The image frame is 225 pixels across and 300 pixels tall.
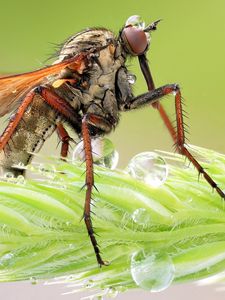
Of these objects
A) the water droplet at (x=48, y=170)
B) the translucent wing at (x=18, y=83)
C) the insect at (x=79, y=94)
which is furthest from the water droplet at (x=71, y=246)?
the translucent wing at (x=18, y=83)

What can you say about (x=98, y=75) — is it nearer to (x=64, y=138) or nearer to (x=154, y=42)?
(x=64, y=138)

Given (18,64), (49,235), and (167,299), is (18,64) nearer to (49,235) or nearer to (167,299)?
(167,299)

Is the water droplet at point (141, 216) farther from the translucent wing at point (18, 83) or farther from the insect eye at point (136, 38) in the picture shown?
the insect eye at point (136, 38)

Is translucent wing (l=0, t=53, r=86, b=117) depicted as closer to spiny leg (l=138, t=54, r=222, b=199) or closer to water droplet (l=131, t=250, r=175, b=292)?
spiny leg (l=138, t=54, r=222, b=199)

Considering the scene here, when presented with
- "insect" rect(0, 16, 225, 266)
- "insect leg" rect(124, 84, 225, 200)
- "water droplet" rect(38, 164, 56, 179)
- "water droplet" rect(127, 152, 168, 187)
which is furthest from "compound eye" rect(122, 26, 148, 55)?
"water droplet" rect(38, 164, 56, 179)

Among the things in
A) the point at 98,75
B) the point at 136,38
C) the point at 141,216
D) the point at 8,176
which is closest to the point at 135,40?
the point at 136,38
